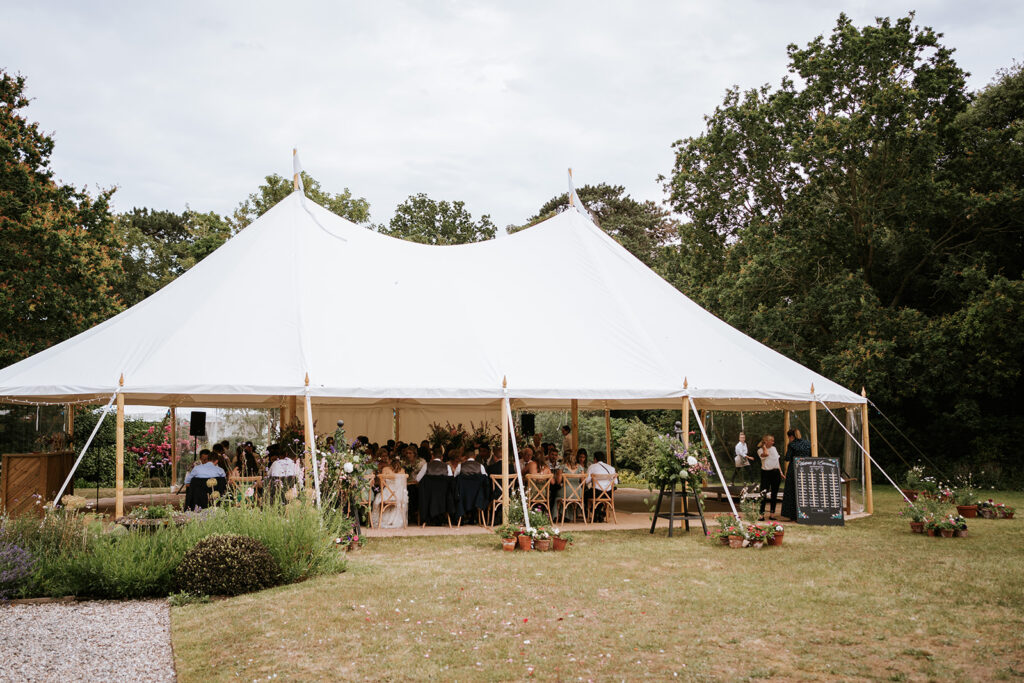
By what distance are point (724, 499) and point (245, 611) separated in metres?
10.5

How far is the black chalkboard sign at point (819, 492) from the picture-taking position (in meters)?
10.9

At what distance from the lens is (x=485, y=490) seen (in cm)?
1098

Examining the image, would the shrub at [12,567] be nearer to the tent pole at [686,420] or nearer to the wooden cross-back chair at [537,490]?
the wooden cross-back chair at [537,490]

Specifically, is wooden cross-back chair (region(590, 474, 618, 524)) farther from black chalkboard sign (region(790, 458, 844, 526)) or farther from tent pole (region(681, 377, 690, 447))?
black chalkboard sign (region(790, 458, 844, 526))

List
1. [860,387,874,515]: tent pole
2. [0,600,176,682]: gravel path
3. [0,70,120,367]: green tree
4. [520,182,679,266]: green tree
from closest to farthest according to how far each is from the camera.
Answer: [0,600,176,682]: gravel path
[860,387,874,515]: tent pole
[0,70,120,367]: green tree
[520,182,679,266]: green tree

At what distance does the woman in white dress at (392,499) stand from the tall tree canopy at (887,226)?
10563 mm

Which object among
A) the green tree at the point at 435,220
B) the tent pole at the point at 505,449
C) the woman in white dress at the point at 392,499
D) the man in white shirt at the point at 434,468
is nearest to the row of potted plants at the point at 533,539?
the tent pole at the point at 505,449

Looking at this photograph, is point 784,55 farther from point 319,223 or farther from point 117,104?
point 117,104

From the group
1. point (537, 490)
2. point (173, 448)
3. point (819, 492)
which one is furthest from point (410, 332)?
point (173, 448)

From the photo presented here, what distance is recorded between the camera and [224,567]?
6.48 meters

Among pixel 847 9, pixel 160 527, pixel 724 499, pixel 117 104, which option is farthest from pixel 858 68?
pixel 160 527

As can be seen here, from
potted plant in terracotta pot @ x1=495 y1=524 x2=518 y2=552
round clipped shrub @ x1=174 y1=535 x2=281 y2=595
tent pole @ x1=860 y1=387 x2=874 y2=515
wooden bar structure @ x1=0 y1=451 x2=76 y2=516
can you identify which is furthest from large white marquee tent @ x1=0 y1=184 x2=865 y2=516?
round clipped shrub @ x1=174 y1=535 x2=281 y2=595

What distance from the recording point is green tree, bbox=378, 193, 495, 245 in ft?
102

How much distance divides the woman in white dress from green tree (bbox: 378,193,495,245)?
2067cm
